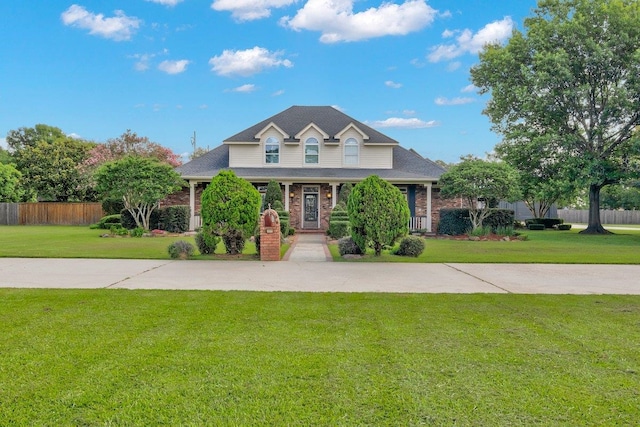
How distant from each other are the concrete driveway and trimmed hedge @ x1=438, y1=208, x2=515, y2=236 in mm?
9514

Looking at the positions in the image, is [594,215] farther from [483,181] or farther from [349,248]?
[349,248]

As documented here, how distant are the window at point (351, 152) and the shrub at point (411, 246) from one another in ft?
39.1

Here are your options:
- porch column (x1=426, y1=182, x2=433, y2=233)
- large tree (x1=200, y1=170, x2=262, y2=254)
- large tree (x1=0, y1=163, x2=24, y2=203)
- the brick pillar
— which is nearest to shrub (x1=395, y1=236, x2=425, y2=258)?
the brick pillar

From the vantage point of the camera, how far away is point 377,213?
9844 millimetres

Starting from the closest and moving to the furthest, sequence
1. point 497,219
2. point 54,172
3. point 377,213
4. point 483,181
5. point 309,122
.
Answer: point 377,213 → point 483,181 → point 497,219 → point 309,122 → point 54,172

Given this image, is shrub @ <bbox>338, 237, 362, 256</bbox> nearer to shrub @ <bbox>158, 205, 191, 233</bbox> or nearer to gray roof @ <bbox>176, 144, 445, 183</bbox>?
gray roof @ <bbox>176, 144, 445, 183</bbox>

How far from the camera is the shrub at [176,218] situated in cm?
1942

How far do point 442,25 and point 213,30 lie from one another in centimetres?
1005

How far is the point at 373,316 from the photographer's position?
179 inches

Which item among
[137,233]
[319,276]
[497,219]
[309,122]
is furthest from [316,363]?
[309,122]

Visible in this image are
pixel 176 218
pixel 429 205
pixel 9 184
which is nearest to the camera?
pixel 176 218

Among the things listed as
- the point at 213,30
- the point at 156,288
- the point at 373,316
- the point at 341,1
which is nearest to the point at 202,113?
the point at 213,30

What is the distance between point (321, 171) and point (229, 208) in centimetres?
1179

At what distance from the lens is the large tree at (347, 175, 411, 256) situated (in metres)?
9.87
